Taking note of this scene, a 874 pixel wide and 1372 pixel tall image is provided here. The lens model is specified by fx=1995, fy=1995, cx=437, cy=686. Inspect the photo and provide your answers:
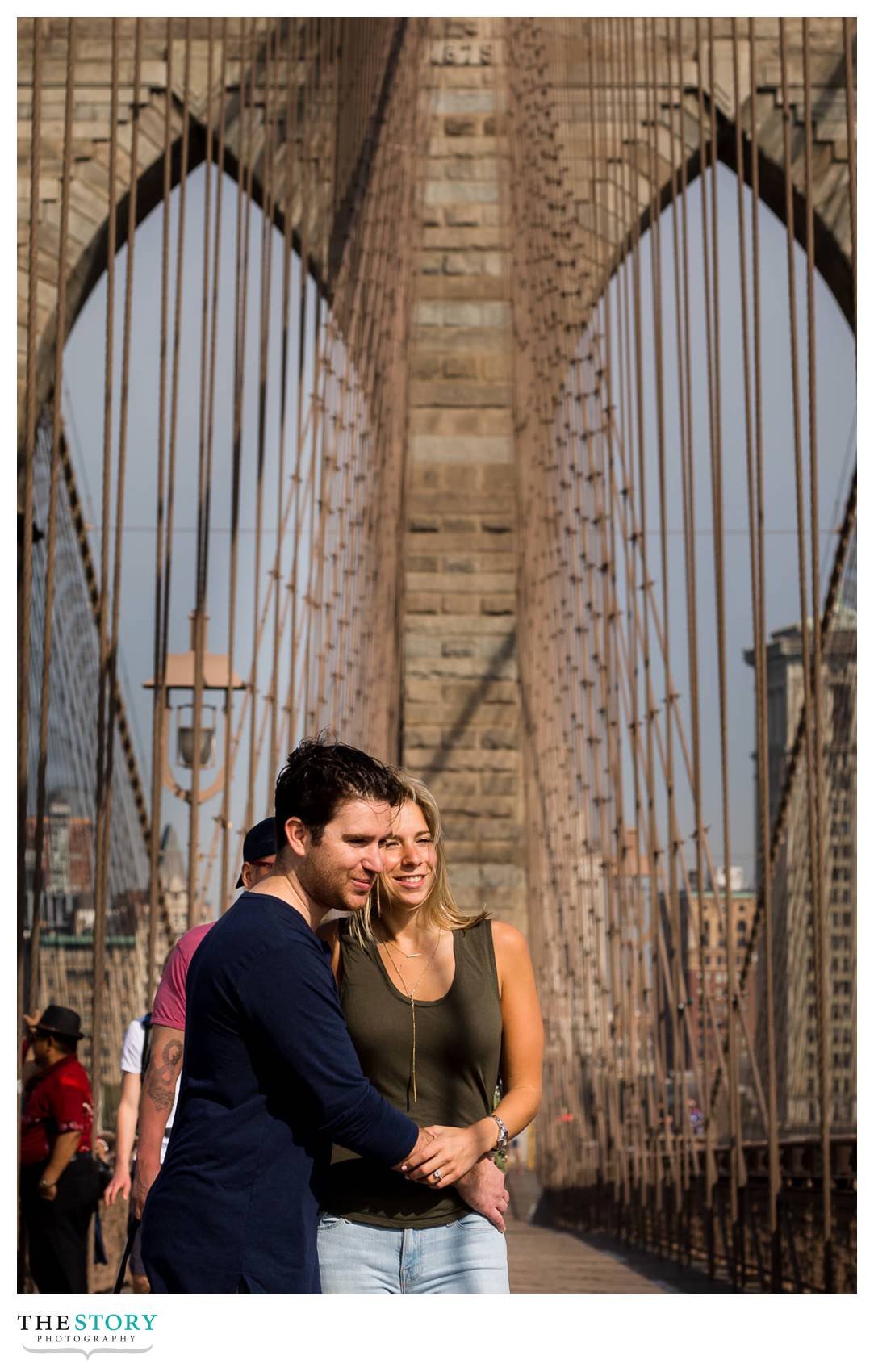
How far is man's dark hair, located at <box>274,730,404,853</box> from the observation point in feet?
5.73

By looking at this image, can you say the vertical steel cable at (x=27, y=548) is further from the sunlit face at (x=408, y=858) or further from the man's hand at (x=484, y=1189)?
the man's hand at (x=484, y=1189)

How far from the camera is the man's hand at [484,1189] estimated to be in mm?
1872

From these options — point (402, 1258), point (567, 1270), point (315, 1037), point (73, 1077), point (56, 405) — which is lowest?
point (567, 1270)

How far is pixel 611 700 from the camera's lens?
25.3ft

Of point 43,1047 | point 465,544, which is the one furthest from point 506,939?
point 465,544

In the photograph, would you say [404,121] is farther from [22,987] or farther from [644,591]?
[22,987]

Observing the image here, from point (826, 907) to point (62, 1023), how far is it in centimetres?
A: 480

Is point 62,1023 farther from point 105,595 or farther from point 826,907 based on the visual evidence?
point 826,907

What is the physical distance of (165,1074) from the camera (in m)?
2.60

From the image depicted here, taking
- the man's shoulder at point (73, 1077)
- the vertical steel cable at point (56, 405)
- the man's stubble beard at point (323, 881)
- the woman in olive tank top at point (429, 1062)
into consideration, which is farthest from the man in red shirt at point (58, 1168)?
the man's stubble beard at point (323, 881)
